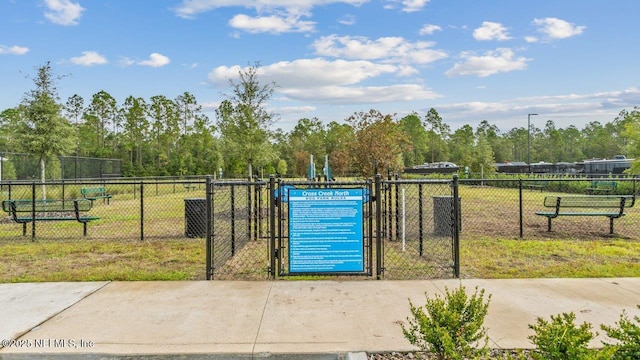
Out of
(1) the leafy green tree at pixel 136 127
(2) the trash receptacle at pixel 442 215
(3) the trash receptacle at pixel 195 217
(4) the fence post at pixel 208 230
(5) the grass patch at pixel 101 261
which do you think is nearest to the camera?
(4) the fence post at pixel 208 230

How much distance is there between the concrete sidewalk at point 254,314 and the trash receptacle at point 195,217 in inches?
171

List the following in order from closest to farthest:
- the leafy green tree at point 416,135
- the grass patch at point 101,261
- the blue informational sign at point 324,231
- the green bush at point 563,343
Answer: the green bush at point 563,343, the blue informational sign at point 324,231, the grass patch at point 101,261, the leafy green tree at point 416,135

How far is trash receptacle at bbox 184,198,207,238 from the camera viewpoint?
1053 centimetres

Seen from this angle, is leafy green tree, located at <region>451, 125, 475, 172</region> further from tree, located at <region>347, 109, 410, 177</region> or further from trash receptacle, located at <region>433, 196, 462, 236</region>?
trash receptacle, located at <region>433, 196, 462, 236</region>

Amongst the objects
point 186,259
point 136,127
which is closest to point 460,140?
point 136,127

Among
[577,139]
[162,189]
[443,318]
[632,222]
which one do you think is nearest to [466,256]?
[443,318]

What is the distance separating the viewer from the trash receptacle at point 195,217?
1053 cm

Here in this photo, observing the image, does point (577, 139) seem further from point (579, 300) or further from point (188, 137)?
point (579, 300)

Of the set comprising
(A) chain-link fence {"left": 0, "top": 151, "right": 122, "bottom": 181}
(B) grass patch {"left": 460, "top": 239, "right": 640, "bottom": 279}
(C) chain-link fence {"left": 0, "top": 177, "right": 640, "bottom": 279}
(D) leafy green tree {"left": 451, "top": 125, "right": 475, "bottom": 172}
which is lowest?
(B) grass patch {"left": 460, "top": 239, "right": 640, "bottom": 279}

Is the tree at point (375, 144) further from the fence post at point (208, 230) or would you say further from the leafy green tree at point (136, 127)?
the leafy green tree at point (136, 127)

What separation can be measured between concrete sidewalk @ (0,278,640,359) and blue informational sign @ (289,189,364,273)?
0.28 meters

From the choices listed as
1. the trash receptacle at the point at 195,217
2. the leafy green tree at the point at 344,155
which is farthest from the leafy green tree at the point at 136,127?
the trash receptacle at the point at 195,217

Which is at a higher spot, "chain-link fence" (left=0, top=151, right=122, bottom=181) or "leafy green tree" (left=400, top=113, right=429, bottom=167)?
"leafy green tree" (left=400, top=113, right=429, bottom=167)

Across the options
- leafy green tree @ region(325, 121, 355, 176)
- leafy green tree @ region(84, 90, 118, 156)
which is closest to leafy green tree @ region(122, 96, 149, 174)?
leafy green tree @ region(84, 90, 118, 156)
